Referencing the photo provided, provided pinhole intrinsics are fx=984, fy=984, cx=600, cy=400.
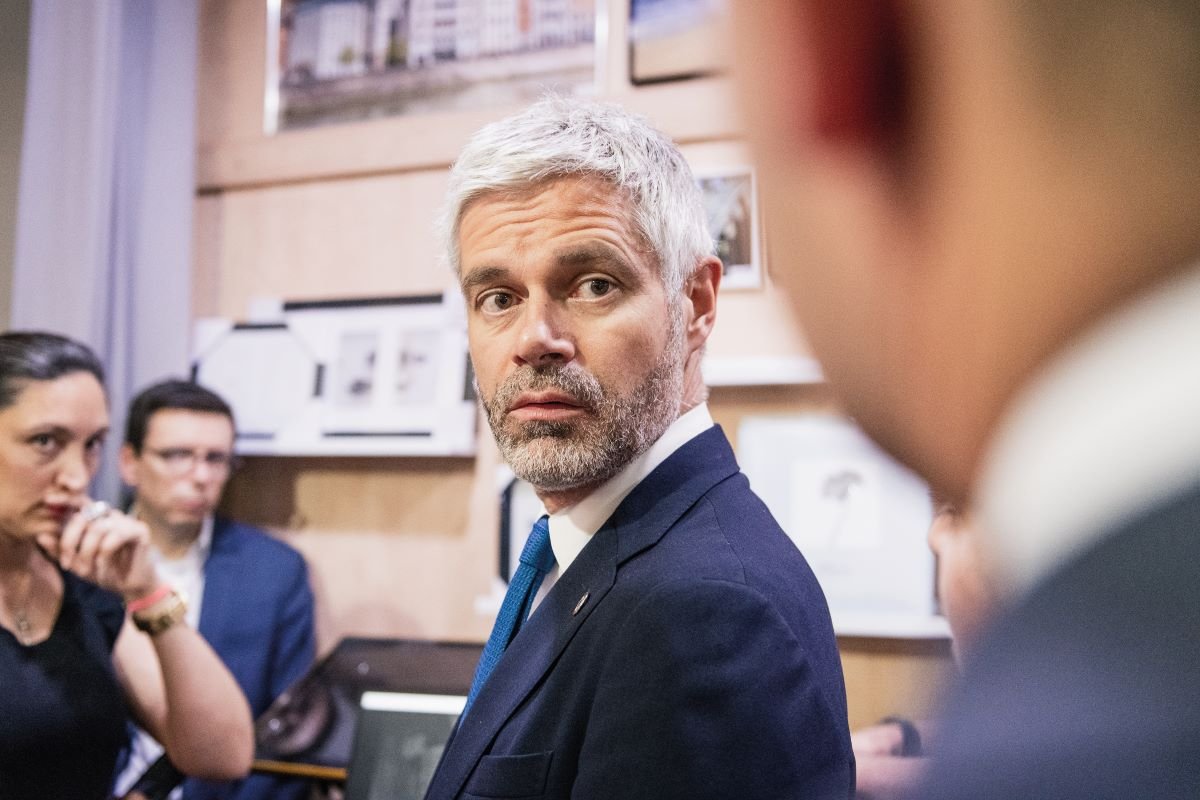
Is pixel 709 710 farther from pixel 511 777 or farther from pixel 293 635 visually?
pixel 293 635

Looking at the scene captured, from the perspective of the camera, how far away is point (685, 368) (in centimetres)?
102

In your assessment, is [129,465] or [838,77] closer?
[838,77]

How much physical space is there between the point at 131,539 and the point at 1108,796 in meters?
1.69

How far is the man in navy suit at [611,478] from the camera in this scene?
61cm

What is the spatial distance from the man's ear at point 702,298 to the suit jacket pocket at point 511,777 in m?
0.46

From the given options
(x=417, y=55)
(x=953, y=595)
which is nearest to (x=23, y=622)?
(x=417, y=55)

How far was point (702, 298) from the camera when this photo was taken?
A: 1.05 meters

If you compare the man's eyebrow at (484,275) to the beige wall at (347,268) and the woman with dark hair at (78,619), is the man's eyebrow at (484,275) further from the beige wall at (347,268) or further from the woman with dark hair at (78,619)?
the beige wall at (347,268)

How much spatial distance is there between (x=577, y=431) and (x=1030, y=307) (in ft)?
2.50

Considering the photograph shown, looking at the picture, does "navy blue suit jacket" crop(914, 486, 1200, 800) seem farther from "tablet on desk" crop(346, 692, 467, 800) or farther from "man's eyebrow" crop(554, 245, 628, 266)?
"tablet on desk" crop(346, 692, 467, 800)

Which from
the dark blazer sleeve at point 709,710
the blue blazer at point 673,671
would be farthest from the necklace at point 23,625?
the dark blazer sleeve at point 709,710

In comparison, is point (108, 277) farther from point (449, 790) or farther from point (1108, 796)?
point (1108, 796)

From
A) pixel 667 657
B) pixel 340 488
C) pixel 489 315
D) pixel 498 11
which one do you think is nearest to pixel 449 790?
pixel 667 657

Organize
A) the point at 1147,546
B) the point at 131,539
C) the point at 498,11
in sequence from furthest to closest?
the point at 498,11 → the point at 131,539 → the point at 1147,546
